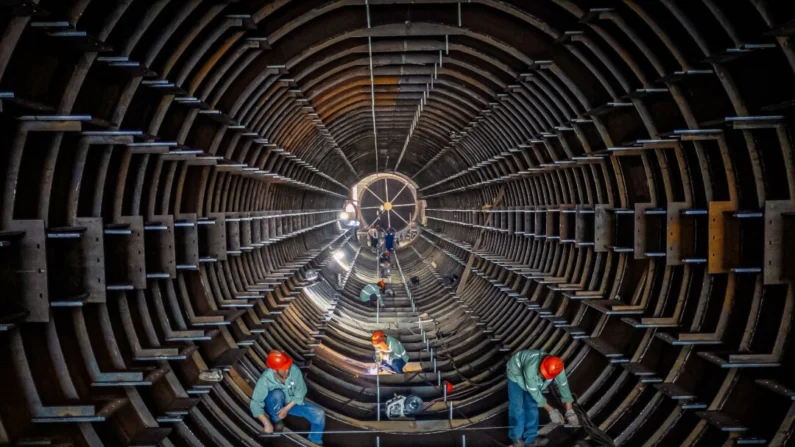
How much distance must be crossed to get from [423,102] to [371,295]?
255 inches

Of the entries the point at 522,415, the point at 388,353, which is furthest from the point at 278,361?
the point at 388,353

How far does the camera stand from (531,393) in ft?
23.7

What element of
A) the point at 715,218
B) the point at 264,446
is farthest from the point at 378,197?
the point at 715,218

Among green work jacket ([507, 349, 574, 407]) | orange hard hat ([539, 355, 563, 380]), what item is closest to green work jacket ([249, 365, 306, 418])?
green work jacket ([507, 349, 574, 407])

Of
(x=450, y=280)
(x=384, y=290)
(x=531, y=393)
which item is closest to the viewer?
(x=531, y=393)

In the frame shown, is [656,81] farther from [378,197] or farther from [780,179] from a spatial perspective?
[378,197]

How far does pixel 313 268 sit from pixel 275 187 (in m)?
3.15

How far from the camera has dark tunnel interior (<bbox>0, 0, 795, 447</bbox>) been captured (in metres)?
5.01

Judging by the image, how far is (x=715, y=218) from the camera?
18.9 feet

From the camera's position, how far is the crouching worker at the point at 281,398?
7181mm

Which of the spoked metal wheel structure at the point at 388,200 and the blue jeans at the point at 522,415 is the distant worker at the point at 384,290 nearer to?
the blue jeans at the point at 522,415

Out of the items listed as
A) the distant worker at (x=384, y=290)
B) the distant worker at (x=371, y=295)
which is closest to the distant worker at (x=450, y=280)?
the distant worker at (x=384, y=290)

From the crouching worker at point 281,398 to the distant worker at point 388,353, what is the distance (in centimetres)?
282

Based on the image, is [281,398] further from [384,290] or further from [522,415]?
[384,290]
